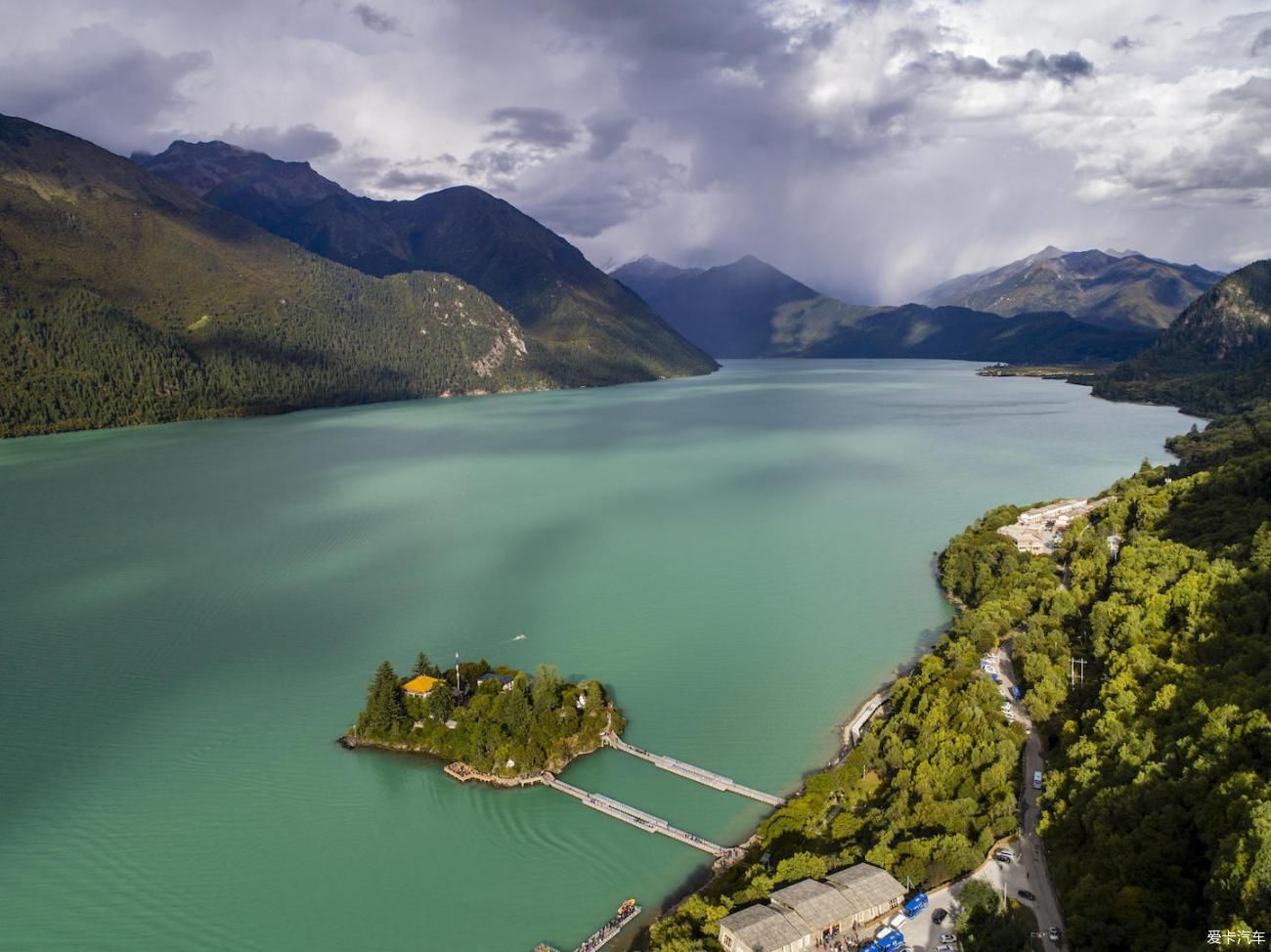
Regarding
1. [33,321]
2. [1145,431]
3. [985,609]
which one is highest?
[33,321]

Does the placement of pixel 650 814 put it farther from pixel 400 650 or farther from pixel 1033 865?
pixel 400 650

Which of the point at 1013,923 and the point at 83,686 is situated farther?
the point at 83,686

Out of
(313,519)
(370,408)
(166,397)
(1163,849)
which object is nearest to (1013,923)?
(1163,849)

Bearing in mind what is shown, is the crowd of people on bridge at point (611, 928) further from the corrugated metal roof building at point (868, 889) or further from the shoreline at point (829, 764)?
the corrugated metal roof building at point (868, 889)

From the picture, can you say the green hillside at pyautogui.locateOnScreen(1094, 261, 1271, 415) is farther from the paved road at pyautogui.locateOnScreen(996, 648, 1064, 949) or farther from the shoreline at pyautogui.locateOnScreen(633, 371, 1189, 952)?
the paved road at pyautogui.locateOnScreen(996, 648, 1064, 949)

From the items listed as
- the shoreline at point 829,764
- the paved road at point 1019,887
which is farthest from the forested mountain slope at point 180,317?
the paved road at point 1019,887

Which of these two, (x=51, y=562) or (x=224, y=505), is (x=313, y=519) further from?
(x=51, y=562)

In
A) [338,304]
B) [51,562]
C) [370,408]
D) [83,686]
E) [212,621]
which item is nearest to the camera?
[83,686]
